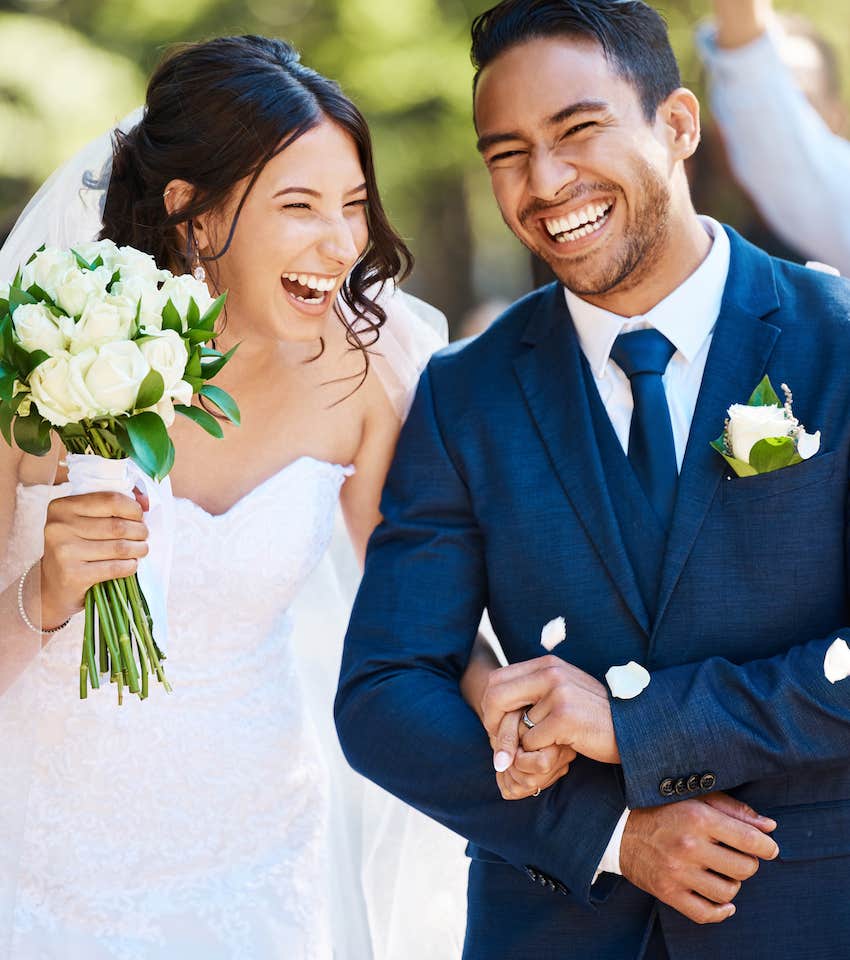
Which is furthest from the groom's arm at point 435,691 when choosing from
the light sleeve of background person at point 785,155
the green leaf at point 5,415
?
the light sleeve of background person at point 785,155

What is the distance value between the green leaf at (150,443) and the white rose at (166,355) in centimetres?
7

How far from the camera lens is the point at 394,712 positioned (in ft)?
9.46

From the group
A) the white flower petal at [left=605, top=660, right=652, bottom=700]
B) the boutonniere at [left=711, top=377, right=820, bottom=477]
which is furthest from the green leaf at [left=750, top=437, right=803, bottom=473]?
the white flower petal at [left=605, top=660, right=652, bottom=700]

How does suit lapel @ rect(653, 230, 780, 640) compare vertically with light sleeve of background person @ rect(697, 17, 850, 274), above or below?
below

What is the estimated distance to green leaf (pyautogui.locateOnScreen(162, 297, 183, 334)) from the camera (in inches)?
100

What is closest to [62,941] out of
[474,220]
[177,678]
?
[177,678]

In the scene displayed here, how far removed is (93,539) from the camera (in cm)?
266

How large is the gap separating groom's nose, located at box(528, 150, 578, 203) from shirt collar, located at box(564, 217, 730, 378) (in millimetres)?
265

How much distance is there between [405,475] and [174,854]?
101 cm

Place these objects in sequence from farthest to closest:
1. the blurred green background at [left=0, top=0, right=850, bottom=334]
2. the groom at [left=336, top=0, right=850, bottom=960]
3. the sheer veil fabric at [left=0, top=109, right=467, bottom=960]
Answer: the blurred green background at [left=0, top=0, right=850, bottom=334]
the sheer veil fabric at [left=0, top=109, right=467, bottom=960]
the groom at [left=336, top=0, right=850, bottom=960]

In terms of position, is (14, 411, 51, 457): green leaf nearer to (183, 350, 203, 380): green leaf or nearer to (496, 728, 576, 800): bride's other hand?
(183, 350, 203, 380): green leaf

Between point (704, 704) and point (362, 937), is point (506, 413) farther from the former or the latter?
point (362, 937)

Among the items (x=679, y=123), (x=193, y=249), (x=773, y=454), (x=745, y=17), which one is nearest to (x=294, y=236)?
(x=193, y=249)

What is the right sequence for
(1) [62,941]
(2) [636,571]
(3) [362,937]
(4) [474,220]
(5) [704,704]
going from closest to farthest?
(5) [704,704]
(2) [636,571]
(1) [62,941]
(3) [362,937]
(4) [474,220]
